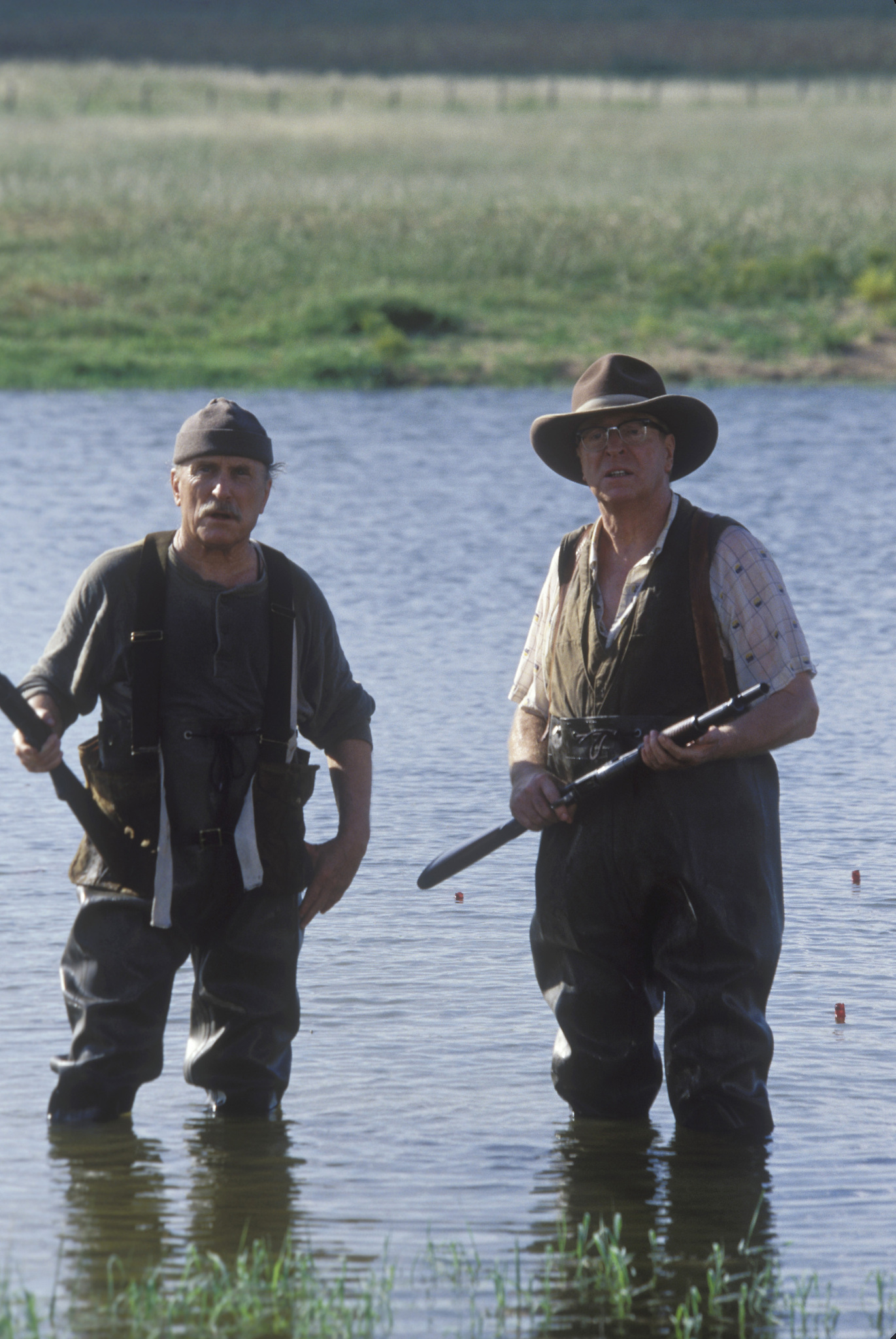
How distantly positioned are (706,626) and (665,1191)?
50.9 inches

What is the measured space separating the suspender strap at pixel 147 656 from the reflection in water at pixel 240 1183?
1.02m

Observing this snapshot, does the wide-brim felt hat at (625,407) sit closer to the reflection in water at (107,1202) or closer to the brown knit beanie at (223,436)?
the brown knit beanie at (223,436)

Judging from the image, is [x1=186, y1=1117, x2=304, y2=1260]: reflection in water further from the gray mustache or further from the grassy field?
the grassy field

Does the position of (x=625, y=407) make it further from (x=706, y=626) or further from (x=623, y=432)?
(x=706, y=626)

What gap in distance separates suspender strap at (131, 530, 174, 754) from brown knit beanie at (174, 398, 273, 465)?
0.27 m

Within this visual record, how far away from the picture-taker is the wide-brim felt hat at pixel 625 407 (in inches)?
184

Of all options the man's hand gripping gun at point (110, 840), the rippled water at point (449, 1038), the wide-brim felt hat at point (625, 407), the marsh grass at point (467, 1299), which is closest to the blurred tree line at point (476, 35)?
the rippled water at point (449, 1038)

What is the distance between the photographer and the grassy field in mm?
26609

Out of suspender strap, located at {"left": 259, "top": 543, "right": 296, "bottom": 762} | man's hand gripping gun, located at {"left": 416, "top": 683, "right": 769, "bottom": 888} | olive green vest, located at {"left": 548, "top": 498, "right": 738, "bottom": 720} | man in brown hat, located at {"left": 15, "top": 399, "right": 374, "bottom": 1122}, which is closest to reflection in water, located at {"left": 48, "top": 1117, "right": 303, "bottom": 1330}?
man in brown hat, located at {"left": 15, "top": 399, "right": 374, "bottom": 1122}

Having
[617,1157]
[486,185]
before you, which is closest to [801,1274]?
[617,1157]

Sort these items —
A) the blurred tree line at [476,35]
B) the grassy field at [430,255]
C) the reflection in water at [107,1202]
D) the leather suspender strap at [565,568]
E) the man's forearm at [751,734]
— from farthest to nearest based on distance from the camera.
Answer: the blurred tree line at [476,35], the grassy field at [430,255], the leather suspender strap at [565,568], the man's forearm at [751,734], the reflection in water at [107,1202]

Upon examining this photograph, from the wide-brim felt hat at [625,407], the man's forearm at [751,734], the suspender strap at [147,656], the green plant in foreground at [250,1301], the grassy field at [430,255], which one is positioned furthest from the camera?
the grassy field at [430,255]

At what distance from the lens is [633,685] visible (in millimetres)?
4637

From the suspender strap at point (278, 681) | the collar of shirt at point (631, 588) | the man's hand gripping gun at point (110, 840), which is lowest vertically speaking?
the man's hand gripping gun at point (110, 840)
